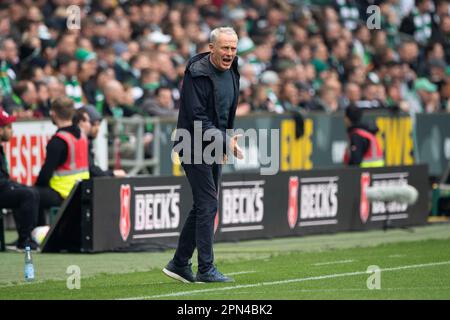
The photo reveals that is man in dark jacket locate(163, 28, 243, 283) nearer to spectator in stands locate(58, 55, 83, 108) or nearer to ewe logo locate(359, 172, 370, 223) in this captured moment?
ewe logo locate(359, 172, 370, 223)

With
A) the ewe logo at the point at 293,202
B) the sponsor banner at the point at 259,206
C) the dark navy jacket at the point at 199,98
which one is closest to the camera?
the dark navy jacket at the point at 199,98

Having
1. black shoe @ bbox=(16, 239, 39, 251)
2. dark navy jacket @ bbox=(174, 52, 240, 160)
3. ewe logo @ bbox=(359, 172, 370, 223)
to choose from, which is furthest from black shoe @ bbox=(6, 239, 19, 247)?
ewe logo @ bbox=(359, 172, 370, 223)

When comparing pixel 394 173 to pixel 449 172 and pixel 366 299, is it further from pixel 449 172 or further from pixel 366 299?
pixel 366 299

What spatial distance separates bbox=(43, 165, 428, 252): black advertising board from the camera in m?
16.5

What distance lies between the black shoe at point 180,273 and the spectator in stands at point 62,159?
15.8 feet

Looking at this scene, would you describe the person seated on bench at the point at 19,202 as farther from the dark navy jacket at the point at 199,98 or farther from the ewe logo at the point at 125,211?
the dark navy jacket at the point at 199,98

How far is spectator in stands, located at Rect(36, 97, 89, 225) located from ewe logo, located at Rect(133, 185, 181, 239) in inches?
35.2

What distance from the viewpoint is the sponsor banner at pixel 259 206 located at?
54.5ft

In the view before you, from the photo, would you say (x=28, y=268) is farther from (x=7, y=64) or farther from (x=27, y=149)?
(x=7, y=64)

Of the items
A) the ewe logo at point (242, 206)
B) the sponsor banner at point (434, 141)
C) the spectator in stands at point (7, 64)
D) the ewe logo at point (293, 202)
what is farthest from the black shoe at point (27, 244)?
the sponsor banner at point (434, 141)

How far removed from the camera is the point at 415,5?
3384 centimetres
